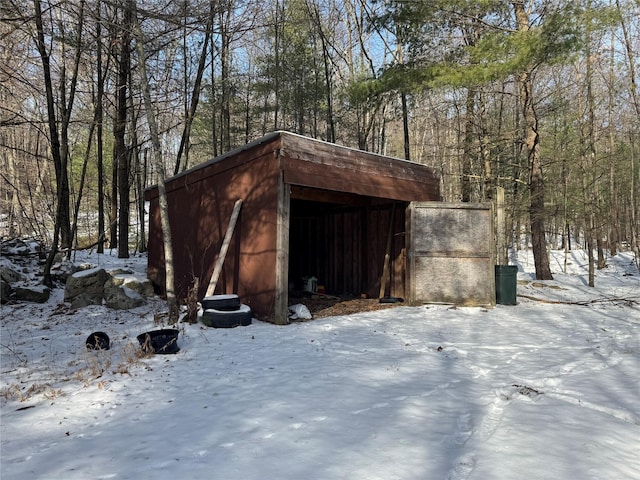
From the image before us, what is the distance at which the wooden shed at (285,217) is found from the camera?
643 cm

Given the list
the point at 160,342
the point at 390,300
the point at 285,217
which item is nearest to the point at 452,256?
the point at 390,300

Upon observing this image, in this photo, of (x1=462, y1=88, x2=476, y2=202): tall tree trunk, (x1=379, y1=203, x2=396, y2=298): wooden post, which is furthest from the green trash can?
(x1=462, y1=88, x2=476, y2=202): tall tree trunk

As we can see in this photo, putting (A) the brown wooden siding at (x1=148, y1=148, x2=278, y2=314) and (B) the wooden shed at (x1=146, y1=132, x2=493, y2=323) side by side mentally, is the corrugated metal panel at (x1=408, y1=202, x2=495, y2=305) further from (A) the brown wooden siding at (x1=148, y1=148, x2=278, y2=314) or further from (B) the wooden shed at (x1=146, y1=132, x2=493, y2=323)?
(A) the brown wooden siding at (x1=148, y1=148, x2=278, y2=314)

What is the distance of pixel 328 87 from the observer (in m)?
16.1

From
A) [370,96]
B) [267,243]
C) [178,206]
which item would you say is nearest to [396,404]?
[267,243]

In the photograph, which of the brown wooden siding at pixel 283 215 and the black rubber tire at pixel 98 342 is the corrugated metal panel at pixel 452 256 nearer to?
the brown wooden siding at pixel 283 215

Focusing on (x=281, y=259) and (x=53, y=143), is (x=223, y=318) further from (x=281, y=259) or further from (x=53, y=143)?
(x=53, y=143)

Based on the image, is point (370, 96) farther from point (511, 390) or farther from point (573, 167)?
point (573, 167)

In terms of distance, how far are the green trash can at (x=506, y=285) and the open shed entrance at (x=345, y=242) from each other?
201 cm

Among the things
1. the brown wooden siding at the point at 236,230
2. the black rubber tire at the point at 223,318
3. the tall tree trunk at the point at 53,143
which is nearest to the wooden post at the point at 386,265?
the brown wooden siding at the point at 236,230

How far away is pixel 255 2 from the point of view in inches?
360

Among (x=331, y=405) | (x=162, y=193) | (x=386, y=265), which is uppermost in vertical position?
(x=162, y=193)

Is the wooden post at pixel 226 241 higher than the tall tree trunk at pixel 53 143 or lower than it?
lower

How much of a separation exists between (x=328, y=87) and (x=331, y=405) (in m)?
15.1
